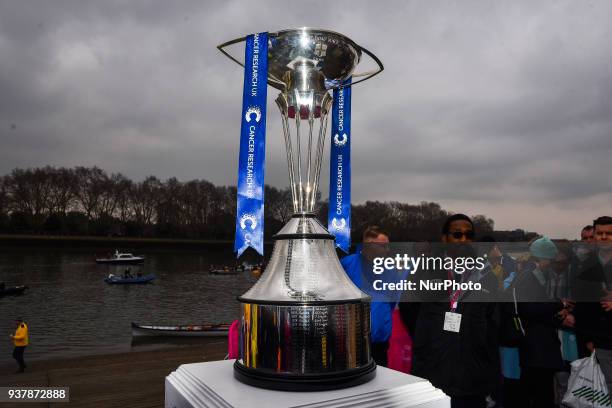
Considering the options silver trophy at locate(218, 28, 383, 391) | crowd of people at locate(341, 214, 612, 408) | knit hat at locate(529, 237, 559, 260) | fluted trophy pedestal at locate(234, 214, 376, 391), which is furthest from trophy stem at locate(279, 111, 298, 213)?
knit hat at locate(529, 237, 559, 260)

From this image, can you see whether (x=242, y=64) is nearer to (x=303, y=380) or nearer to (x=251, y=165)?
(x=251, y=165)

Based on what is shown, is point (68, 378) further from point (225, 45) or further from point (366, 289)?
point (225, 45)

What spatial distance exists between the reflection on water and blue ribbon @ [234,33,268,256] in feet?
46.2

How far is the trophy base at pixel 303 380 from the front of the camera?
5.68ft

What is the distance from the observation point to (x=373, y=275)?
130 inches

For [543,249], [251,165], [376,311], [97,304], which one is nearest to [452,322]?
[376,311]

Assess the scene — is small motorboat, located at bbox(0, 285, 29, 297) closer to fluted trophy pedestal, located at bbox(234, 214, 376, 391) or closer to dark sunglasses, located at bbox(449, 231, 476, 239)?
dark sunglasses, located at bbox(449, 231, 476, 239)

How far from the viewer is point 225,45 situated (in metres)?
2.48

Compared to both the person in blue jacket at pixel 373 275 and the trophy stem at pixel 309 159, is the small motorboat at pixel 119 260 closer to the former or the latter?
the person in blue jacket at pixel 373 275

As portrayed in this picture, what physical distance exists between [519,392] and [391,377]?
244 centimetres

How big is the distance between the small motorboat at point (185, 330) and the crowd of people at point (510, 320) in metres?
20.7

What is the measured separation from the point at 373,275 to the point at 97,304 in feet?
123

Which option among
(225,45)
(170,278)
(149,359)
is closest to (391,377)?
(225,45)

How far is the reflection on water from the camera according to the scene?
25.6 m
